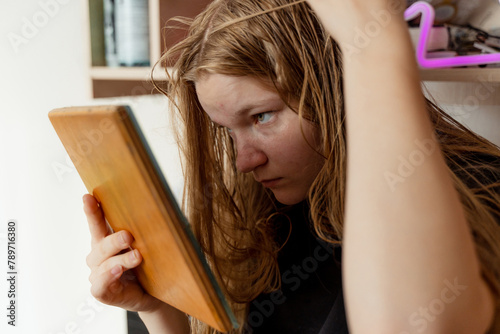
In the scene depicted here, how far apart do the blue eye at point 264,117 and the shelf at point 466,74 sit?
0.32 metres

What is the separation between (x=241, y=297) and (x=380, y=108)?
0.62m

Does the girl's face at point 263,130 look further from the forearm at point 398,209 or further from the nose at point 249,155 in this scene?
the forearm at point 398,209

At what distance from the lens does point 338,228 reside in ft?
2.68

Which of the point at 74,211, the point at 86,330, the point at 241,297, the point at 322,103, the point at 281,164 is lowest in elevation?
the point at 86,330

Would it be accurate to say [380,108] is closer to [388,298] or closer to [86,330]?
[388,298]

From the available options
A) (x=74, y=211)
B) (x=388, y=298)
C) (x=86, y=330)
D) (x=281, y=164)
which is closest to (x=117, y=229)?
(x=281, y=164)

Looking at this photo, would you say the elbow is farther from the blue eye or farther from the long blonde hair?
the blue eye

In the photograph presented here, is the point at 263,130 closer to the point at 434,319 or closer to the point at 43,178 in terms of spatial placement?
the point at 434,319

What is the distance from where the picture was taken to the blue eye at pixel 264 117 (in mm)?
751

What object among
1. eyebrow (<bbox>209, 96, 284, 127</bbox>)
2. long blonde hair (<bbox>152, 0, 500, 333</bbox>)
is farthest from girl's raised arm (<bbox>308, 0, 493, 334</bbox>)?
eyebrow (<bbox>209, 96, 284, 127</bbox>)

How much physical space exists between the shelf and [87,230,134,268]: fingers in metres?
0.58

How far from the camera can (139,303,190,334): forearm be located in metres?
0.93

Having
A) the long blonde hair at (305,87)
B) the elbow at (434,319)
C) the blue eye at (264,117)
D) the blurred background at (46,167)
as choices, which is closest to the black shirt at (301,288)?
the long blonde hair at (305,87)

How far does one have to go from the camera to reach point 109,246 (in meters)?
0.76
